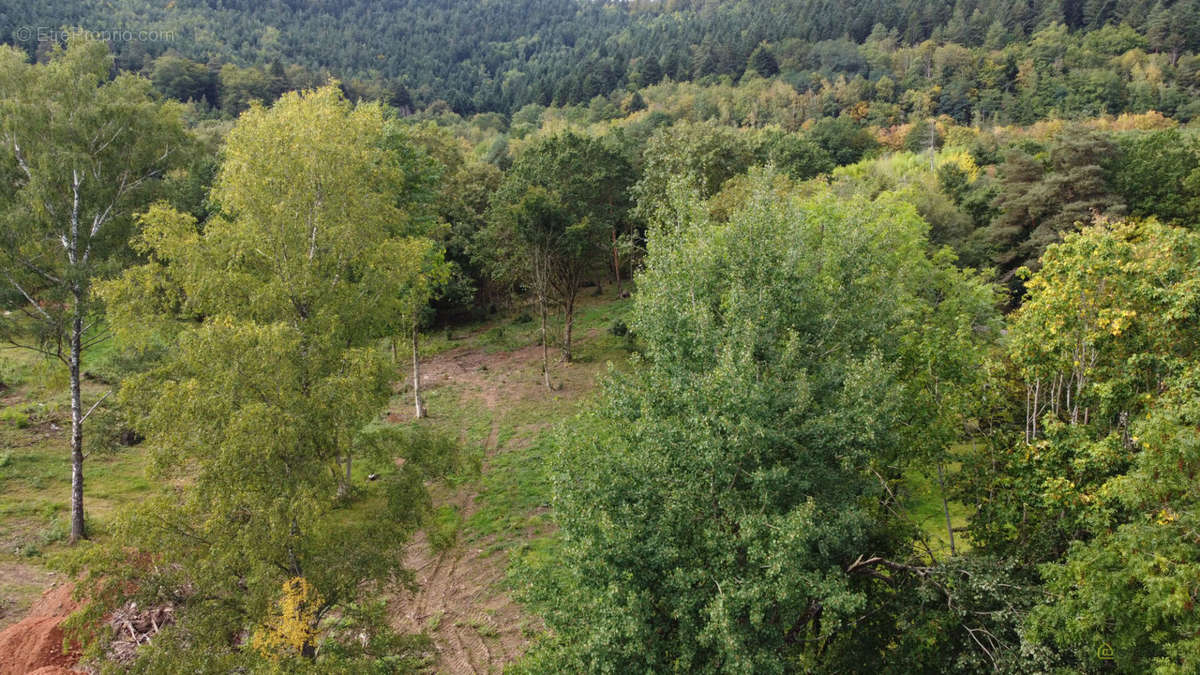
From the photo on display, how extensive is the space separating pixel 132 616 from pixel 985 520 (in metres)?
20.5

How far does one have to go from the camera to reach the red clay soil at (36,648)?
13.3m

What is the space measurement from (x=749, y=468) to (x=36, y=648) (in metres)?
16.1

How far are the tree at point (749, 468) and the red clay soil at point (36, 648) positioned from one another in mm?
10670

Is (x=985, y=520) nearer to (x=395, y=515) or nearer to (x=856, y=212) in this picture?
(x=856, y=212)

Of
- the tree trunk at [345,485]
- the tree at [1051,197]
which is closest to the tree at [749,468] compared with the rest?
the tree trunk at [345,485]

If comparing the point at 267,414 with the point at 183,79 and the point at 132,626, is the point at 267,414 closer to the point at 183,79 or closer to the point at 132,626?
the point at 132,626

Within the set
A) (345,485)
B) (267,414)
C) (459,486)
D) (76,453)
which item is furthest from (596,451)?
(76,453)

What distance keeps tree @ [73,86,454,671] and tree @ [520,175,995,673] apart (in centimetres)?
417

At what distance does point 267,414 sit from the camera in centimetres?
1118

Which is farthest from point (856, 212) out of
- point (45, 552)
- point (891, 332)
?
point (45, 552)

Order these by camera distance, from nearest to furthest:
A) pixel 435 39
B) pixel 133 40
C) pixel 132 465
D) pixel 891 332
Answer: pixel 891 332 < pixel 132 465 < pixel 133 40 < pixel 435 39

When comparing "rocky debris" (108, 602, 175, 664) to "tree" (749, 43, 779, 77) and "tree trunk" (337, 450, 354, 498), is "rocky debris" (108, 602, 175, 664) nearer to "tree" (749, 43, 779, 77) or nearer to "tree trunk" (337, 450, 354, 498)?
"tree trunk" (337, 450, 354, 498)

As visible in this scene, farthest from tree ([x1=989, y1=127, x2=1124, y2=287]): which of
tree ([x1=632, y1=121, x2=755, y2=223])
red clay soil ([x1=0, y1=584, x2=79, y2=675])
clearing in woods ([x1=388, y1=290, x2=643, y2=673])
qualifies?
red clay soil ([x1=0, y1=584, x2=79, y2=675])

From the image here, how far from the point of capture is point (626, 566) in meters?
11.4
